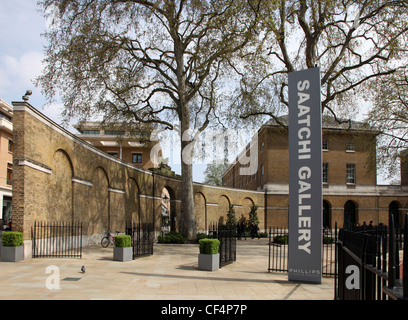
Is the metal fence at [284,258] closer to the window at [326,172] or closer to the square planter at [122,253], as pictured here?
the square planter at [122,253]

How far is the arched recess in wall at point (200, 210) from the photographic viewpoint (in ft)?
112

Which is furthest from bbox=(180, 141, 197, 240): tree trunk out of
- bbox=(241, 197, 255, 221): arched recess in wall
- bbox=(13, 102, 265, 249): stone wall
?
bbox=(241, 197, 255, 221): arched recess in wall

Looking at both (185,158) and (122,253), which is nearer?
(122,253)

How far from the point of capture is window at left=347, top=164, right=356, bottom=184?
42.6 meters

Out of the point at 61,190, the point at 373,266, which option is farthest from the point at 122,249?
the point at 373,266

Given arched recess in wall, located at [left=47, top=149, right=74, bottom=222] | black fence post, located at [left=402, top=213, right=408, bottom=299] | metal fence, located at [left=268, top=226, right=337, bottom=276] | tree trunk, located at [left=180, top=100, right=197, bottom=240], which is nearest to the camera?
black fence post, located at [left=402, top=213, right=408, bottom=299]

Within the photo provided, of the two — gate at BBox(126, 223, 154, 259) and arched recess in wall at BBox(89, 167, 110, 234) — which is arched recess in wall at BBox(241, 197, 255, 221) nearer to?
arched recess in wall at BBox(89, 167, 110, 234)

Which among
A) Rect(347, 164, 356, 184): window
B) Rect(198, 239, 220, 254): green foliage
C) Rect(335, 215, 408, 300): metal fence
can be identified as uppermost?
Rect(347, 164, 356, 184): window

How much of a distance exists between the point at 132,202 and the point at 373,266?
23.2 metres

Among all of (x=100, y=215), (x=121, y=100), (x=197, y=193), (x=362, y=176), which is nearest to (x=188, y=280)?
(x=100, y=215)

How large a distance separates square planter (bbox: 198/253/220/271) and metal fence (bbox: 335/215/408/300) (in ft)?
22.5

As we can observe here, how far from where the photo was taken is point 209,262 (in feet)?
41.2

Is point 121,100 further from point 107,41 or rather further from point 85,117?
point 107,41

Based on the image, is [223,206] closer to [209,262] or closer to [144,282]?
[209,262]
